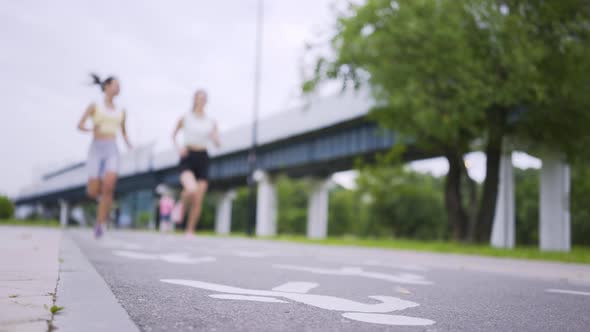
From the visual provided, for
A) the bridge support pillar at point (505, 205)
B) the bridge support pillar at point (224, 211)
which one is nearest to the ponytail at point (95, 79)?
the bridge support pillar at point (505, 205)

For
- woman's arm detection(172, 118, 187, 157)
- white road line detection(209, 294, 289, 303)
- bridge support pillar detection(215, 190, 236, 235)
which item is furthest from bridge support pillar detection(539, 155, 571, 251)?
bridge support pillar detection(215, 190, 236, 235)

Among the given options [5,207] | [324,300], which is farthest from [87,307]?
[5,207]

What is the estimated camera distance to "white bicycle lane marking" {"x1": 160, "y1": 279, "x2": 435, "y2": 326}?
313 centimetres

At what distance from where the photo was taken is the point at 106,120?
9.01 metres

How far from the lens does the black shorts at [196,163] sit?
10.3 meters

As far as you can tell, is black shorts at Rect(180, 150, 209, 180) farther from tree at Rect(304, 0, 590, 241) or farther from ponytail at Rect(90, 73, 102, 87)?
tree at Rect(304, 0, 590, 241)

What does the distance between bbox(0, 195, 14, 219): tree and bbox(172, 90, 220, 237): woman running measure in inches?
828

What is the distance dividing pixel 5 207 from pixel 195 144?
21.7 meters

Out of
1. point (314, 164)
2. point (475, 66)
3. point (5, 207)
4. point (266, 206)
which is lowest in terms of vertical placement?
point (5, 207)

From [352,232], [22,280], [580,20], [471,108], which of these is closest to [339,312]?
[22,280]

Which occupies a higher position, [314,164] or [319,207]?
[314,164]

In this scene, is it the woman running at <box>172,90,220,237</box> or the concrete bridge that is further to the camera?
the concrete bridge

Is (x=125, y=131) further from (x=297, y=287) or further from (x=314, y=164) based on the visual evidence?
(x=314, y=164)

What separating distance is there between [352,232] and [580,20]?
6096 centimetres
